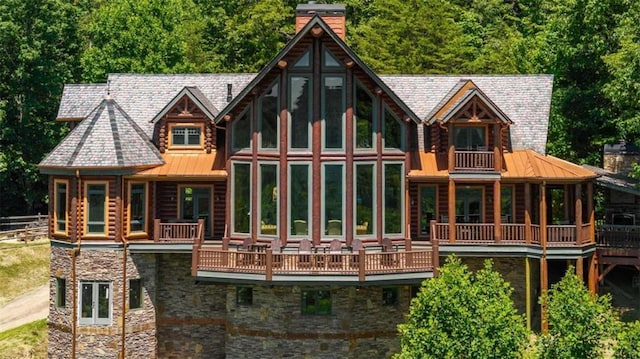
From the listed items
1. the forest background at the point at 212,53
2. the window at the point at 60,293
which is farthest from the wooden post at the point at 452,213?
the window at the point at 60,293

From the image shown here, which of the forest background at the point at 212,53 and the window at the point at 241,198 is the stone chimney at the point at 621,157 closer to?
the forest background at the point at 212,53

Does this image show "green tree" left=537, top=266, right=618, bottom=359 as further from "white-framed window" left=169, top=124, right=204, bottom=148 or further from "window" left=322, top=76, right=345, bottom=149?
"white-framed window" left=169, top=124, right=204, bottom=148

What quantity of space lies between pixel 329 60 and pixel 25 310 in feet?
64.7

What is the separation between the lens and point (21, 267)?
4244 cm

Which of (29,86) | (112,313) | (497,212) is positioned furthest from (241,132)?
(29,86)

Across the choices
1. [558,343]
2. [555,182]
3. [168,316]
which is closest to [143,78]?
[168,316]

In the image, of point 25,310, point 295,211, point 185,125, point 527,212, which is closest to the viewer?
point 295,211

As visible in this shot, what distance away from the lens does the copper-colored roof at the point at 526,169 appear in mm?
30420

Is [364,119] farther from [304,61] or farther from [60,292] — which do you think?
[60,292]

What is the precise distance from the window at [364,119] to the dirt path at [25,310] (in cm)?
1748

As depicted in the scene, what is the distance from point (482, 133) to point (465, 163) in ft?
5.17

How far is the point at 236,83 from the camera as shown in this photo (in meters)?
34.4

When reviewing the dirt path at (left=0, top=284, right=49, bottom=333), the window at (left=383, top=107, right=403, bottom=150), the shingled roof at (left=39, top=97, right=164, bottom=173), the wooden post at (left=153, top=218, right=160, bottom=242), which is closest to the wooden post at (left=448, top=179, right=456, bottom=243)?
the window at (left=383, top=107, right=403, bottom=150)

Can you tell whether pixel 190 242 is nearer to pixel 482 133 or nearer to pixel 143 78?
pixel 143 78
